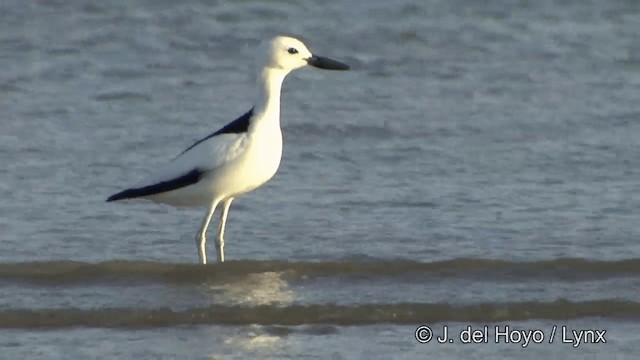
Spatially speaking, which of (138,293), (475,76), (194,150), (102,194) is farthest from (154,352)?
(475,76)

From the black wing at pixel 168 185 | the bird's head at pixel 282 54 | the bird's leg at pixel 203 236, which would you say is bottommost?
the bird's leg at pixel 203 236

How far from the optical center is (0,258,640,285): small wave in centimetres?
903

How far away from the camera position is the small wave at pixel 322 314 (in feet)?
26.9

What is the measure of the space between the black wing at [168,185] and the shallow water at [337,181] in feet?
1.15

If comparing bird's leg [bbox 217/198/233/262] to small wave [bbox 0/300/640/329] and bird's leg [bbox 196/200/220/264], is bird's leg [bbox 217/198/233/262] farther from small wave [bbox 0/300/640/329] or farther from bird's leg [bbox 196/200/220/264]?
small wave [bbox 0/300/640/329]

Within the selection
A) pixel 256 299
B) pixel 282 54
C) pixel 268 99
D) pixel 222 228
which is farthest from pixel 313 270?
pixel 282 54

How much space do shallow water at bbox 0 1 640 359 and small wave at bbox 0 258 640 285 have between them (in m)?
0.02

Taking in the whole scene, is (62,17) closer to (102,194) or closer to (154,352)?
(102,194)

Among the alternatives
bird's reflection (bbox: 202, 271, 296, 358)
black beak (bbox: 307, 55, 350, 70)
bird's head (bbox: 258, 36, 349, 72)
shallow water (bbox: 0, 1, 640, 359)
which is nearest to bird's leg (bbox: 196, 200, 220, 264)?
shallow water (bbox: 0, 1, 640, 359)

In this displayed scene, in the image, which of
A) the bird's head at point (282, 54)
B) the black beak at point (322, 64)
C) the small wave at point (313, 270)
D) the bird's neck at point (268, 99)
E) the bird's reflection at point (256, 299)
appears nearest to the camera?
the bird's reflection at point (256, 299)

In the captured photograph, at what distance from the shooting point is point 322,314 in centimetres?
833

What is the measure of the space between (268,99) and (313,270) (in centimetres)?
123

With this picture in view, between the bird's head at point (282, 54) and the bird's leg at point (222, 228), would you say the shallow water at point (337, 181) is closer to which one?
the bird's leg at point (222, 228)

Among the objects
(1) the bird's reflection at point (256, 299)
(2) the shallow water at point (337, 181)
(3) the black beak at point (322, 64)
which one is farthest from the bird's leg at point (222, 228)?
(3) the black beak at point (322, 64)
